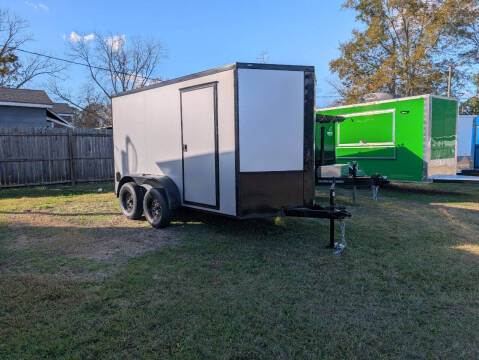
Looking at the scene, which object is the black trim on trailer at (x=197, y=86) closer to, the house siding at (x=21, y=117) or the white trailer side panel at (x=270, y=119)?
the white trailer side panel at (x=270, y=119)

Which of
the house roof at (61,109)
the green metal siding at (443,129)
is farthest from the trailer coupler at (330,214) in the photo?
the house roof at (61,109)

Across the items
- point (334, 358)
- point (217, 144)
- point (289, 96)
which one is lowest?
point (334, 358)

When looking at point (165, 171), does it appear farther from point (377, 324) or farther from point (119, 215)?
point (377, 324)

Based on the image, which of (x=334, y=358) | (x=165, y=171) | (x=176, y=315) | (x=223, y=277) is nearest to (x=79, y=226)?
(x=165, y=171)

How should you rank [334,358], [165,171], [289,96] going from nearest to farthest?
[334,358]
[289,96]
[165,171]

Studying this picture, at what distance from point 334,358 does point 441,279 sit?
208 cm

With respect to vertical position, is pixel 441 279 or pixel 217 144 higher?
pixel 217 144

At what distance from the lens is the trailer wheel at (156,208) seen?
6125mm

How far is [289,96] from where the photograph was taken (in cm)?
523

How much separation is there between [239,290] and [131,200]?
4.20m

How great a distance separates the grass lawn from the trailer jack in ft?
0.48

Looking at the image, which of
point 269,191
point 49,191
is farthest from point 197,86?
point 49,191

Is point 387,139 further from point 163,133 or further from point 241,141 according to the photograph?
point 163,133

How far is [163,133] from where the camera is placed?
6.56 meters
